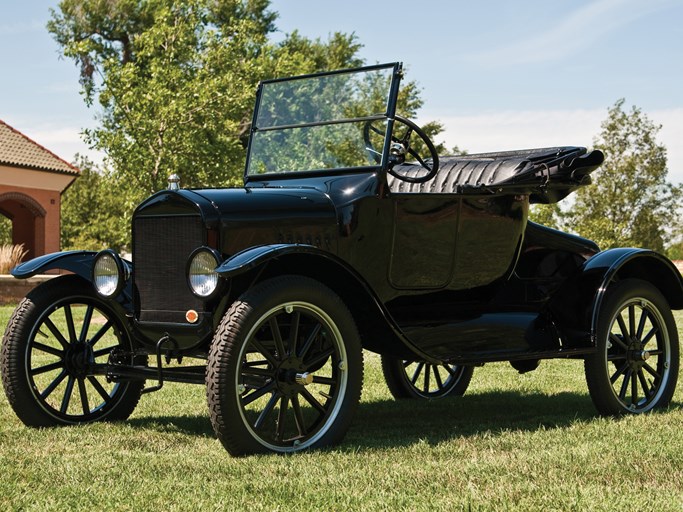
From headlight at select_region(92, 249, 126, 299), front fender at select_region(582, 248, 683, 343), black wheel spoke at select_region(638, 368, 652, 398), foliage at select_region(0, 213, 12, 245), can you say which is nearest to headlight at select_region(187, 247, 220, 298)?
headlight at select_region(92, 249, 126, 299)

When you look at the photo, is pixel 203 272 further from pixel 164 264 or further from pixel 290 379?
pixel 290 379

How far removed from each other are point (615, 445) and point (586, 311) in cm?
142

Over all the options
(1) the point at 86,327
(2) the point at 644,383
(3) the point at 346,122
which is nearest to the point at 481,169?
(3) the point at 346,122

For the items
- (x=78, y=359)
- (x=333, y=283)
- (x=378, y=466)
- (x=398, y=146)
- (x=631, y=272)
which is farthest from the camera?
(x=631, y=272)

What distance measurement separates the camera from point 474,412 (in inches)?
253

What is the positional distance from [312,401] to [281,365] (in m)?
0.24

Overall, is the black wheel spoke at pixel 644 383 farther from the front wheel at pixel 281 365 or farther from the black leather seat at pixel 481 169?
the front wheel at pixel 281 365

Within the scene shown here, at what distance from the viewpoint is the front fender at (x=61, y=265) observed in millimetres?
5703

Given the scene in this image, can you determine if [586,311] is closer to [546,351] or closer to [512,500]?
[546,351]

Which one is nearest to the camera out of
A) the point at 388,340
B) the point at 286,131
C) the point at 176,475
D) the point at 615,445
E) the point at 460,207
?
the point at 176,475

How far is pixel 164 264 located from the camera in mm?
5273

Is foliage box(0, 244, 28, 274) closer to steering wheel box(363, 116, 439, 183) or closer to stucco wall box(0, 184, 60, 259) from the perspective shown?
stucco wall box(0, 184, 60, 259)

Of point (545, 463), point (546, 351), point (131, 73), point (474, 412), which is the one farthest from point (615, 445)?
point (131, 73)

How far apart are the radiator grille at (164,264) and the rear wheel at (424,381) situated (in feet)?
7.05
